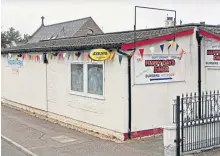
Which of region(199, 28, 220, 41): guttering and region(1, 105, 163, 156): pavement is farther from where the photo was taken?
region(199, 28, 220, 41): guttering

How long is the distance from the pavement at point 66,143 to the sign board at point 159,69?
181cm

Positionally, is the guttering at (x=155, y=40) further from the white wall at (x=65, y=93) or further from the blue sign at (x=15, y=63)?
the blue sign at (x=15, y=63)

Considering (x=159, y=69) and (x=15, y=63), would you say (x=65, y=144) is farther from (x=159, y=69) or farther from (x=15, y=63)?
(x=15, y=63)

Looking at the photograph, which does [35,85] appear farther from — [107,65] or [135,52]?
[135,52]

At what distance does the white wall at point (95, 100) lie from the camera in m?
9.98

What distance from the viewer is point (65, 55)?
1281cm

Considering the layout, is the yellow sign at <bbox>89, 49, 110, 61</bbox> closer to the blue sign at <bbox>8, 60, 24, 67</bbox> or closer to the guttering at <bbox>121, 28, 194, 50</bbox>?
the guttering at <bbox>121, 28, 194, 50</bbox>

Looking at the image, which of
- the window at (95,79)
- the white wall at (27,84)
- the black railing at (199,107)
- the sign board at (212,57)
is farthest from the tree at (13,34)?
the black railing at (199,107)

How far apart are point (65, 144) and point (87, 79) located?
2633 millimetres

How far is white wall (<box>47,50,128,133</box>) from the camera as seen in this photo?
32.8ft

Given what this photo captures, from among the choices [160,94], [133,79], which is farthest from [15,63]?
[160,94]

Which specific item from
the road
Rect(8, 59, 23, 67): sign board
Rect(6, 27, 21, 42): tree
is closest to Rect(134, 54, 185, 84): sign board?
the road

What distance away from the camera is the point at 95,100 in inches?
437

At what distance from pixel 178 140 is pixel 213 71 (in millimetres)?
4299
